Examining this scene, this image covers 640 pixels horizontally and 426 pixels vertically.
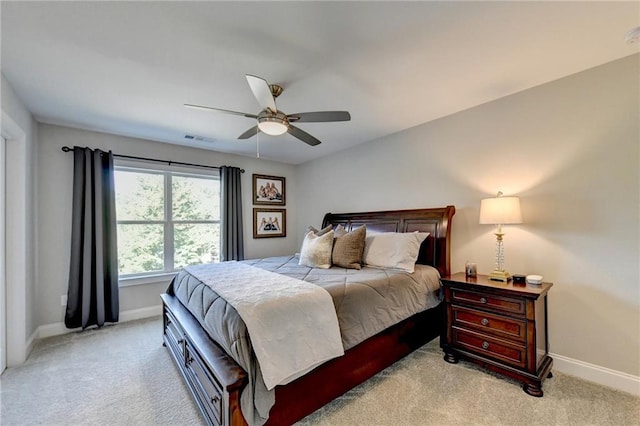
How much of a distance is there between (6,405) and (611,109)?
5.07m

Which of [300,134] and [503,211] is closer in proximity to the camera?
[503,211]

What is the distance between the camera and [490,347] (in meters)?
2.27

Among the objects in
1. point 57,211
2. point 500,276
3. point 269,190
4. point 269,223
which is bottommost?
point 500,276

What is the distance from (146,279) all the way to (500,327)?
4.28 meters

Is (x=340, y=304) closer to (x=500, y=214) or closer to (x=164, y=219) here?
(x=500, y=214)

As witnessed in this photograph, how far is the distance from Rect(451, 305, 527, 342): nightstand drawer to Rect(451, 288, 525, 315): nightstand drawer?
62 millimetres

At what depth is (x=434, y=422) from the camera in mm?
1755

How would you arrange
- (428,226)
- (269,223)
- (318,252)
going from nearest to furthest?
(318,252) → (428,226) → (269,223)

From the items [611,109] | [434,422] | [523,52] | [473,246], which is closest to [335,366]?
[434,422]

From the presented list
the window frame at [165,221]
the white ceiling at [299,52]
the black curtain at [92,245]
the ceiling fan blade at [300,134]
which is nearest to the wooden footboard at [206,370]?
the black curtain at [92,245]

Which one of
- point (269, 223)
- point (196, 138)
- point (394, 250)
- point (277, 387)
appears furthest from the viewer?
point (269, 223)

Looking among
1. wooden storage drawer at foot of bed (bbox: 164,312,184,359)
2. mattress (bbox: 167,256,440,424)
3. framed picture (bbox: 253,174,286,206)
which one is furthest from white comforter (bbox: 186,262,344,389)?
framed picture (bbox: 253,174,286,206)

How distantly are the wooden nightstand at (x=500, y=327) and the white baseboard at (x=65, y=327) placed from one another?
3814 mm

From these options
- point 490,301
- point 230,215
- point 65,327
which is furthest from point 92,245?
point 490,301
